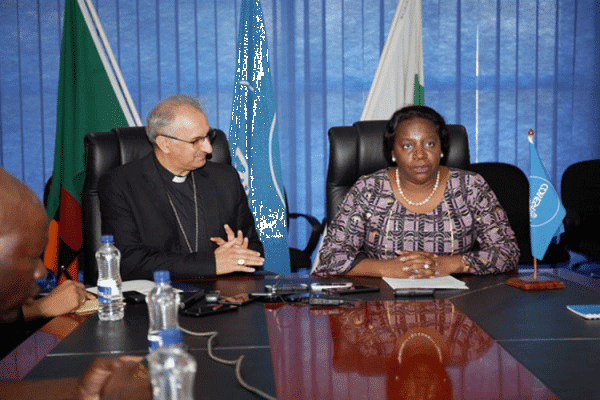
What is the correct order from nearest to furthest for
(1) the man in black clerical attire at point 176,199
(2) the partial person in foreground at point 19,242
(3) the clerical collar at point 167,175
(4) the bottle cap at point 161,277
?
1. (2) the partial person in foreground at point 19,242
2. (4) the bottle cap at point 161,277
3. (1) the man in black clerical attire at point 176,199
4. (3) the clerical collar at point 167,175

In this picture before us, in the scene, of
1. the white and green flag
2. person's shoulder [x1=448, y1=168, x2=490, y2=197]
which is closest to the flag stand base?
person's shoulder [x1=448, y1=168, x2=490, y2=197]

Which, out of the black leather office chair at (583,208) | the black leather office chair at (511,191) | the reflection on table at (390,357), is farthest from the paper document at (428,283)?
the black leather office chair at (583,208)

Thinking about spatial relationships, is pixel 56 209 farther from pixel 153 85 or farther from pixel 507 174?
pixel 507 174

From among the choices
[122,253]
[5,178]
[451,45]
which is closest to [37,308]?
[122,253]

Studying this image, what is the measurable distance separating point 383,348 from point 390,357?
61mm

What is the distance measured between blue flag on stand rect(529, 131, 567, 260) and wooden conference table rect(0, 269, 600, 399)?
20 centimetres

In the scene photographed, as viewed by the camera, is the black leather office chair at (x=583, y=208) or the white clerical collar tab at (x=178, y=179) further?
the black leather office chair at (x=583, y=208)

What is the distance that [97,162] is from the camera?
2.56 m

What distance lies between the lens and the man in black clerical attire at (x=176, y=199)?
96.3 inches

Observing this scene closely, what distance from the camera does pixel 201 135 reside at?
2.63 metres

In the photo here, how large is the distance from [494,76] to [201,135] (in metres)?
2.85

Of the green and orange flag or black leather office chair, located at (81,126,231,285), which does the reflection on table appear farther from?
the green and orange flag

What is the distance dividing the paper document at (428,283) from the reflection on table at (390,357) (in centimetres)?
26

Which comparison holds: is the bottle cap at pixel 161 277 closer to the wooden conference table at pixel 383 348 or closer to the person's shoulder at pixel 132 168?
the wooden conference table at pixel 383 348
